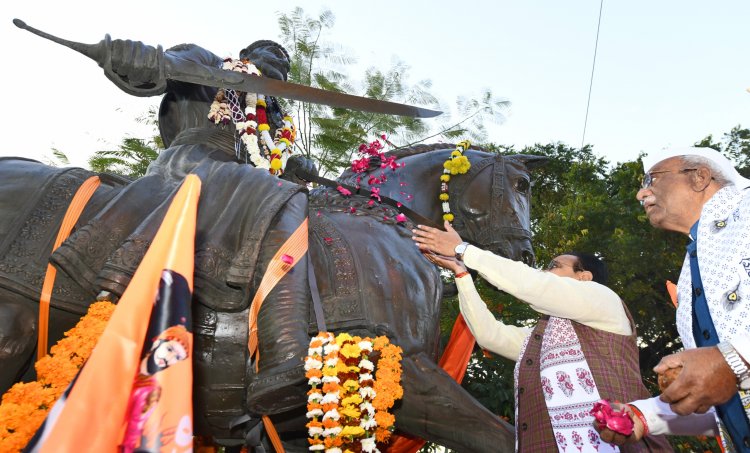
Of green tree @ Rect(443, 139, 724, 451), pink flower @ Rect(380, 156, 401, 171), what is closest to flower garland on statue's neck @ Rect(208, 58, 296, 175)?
pink flower @ Rect(380, 156, 401, 171)

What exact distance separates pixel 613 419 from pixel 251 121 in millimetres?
3004

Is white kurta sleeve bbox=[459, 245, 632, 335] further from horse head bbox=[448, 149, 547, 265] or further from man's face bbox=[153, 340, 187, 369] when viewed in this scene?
man's face bbox=[153, 340, 187, 369]

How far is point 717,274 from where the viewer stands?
7.39 feet

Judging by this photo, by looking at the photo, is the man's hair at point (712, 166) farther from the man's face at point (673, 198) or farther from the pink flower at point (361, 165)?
the pink flower at point (361, 165)

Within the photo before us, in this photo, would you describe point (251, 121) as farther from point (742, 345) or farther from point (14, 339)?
point (742, 345)

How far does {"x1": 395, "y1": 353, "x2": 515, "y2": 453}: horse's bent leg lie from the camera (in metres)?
3.69

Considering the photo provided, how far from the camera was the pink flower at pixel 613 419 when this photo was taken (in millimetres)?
2297

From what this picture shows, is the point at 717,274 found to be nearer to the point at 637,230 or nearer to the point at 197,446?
the point at 197,446

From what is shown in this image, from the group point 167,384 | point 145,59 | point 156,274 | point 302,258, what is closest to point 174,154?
point 145,59

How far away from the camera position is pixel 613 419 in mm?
2311

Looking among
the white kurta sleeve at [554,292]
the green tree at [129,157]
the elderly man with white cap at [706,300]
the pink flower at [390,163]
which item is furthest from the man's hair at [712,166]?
the green tree at [129,157]

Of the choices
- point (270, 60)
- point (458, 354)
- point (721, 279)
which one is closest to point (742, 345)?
point (721, 279)

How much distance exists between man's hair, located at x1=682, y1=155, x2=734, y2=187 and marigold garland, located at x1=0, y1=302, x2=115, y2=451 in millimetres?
2724

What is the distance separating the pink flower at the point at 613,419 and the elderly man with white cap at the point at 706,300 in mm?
44
